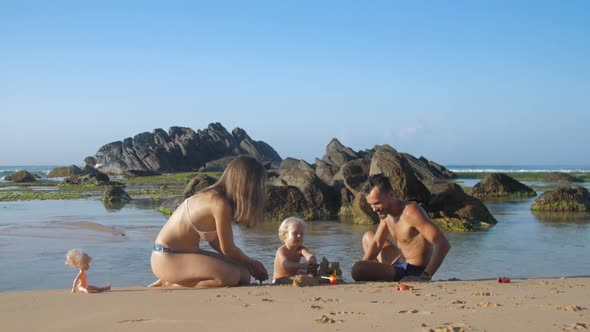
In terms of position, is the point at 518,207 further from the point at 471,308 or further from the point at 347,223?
the point at 471,308

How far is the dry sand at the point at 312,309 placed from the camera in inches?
192

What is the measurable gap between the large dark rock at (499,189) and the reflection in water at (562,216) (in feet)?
30.4

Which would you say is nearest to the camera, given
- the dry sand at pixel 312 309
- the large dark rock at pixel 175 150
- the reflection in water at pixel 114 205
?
the dry sand at pixel 312 309

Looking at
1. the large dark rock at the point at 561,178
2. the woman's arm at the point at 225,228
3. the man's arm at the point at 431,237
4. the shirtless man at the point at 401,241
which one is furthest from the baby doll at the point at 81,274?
the large dark rock at the point at 561,178

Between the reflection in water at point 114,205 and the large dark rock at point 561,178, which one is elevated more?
the large dark rock at point 561,178

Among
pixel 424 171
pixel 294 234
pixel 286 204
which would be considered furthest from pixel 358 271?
pixel 424 171

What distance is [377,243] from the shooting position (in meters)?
7.88

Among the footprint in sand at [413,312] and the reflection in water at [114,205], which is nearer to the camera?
the footprint in sand at [413,312]

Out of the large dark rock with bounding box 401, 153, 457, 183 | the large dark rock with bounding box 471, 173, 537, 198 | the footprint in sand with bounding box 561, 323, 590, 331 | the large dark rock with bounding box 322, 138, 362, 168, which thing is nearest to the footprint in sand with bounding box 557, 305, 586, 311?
the footprint in sand with bounding box 561, 323, 590, 331

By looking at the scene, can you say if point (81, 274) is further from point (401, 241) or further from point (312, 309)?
point (401, 241)

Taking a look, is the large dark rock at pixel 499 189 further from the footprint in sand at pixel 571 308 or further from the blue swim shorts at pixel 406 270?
the footprint in sand at pixel 571 308

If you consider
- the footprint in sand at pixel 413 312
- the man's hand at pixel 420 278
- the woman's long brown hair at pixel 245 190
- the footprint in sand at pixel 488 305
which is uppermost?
the woman's long brown hair at pixel 245 190

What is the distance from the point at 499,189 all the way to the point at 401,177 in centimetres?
1179

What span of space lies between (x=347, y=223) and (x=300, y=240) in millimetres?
9268
